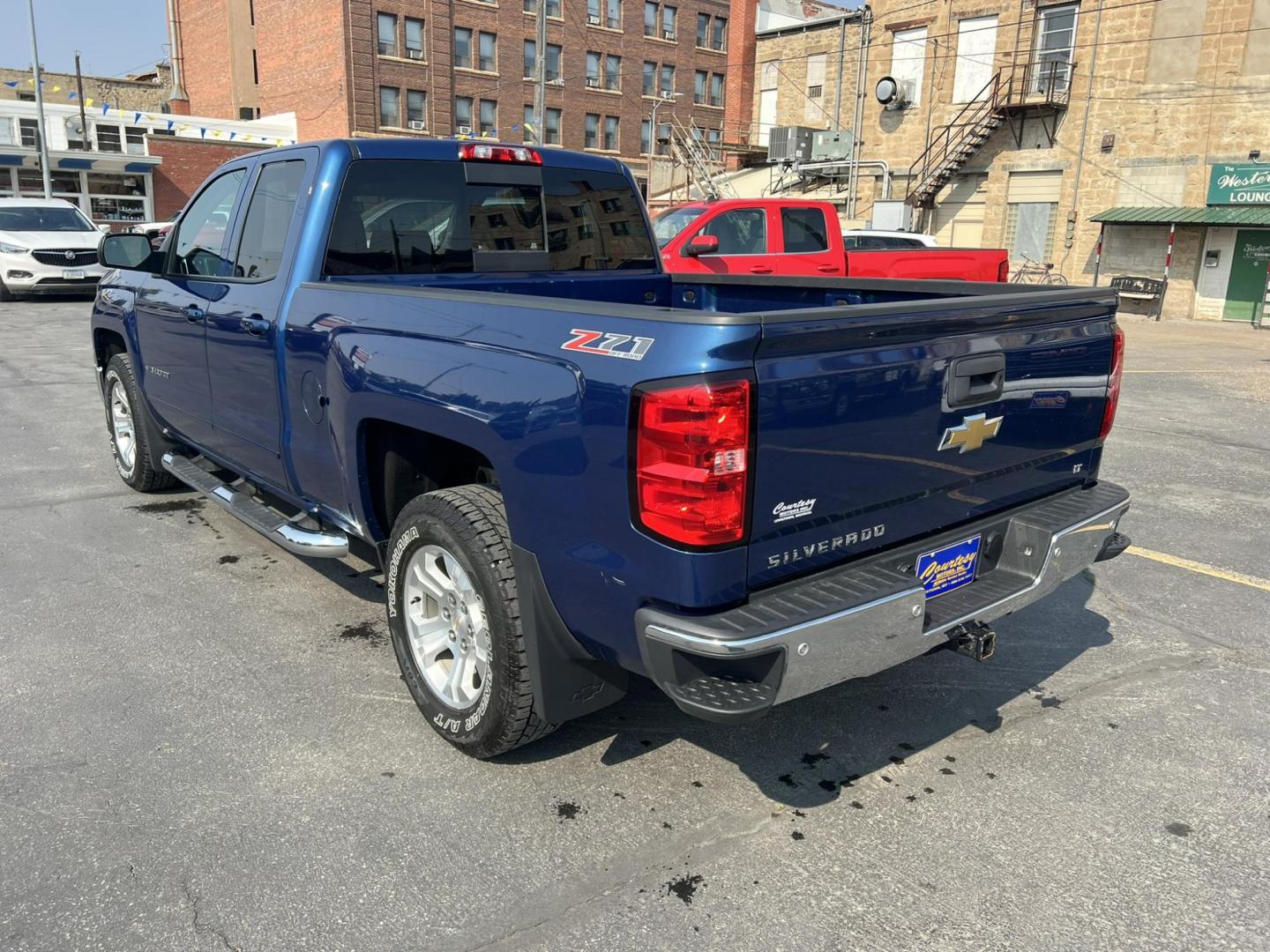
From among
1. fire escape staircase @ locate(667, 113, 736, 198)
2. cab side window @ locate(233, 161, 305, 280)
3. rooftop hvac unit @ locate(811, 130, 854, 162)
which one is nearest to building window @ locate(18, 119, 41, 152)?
fire escape staircase @ locate(667, 113, 736, 198)

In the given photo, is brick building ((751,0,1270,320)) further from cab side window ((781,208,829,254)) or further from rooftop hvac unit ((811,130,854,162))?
cab side window ((781,208,829,254))

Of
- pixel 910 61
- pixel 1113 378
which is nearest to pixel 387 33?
pixel 910 61

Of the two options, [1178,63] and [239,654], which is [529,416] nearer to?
[239,654]

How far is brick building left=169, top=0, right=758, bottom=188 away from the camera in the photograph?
45469mm

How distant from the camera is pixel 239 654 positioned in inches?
158

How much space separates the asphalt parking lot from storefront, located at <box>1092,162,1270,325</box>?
80.1 feet

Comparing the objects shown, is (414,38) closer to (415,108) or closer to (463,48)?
(463,48)

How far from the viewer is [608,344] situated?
2475 millimetres

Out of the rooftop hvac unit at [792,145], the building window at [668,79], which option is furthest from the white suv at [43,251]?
the building window at [668,79]

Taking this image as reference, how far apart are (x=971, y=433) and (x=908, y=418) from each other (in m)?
0.35

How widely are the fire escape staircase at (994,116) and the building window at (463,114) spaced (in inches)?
991

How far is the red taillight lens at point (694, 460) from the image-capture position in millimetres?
2301

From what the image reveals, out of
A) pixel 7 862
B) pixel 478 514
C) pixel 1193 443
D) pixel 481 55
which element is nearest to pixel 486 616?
pixel 478 514

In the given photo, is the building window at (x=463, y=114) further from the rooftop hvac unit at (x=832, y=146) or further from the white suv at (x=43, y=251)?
the white suv at (x=43, y=251)
